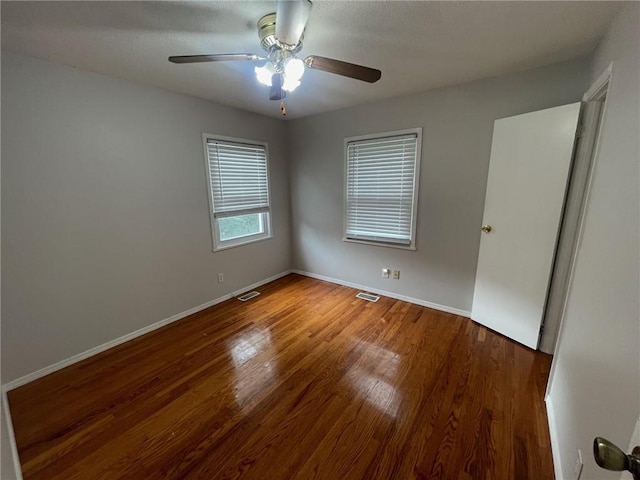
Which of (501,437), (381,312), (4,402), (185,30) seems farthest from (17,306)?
(501,437)

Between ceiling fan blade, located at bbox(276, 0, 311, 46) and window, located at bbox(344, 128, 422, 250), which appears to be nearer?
ceiling fan blade, located at bbox(276, 0, 311, 46)

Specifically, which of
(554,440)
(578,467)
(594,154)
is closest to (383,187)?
(594,154)

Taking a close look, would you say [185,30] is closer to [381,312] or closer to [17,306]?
[17,306]

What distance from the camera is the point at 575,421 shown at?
1.21 metres

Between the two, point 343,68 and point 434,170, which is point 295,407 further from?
point 434,170

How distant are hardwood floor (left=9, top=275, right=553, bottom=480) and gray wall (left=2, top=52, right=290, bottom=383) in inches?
13.7

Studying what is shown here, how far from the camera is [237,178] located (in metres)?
3.31

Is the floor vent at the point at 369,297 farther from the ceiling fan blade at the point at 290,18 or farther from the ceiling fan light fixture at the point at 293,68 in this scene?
the ceiling fan blade at the point at 290,18

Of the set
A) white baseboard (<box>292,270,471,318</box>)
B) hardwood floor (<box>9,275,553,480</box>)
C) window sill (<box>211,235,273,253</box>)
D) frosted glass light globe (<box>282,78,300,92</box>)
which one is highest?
frosted glass light globe (<box>282,78,300,92</box>)

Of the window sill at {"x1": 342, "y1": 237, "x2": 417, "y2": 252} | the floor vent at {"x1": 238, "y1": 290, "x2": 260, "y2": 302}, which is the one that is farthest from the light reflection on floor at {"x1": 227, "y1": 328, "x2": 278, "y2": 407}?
the window sill at {"x1": 342, "y1": 237, "x2": 417, "y2": 252}

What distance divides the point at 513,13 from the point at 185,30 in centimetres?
188

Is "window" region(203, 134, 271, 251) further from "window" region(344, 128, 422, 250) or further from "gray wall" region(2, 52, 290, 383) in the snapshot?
"window" region(344, 128, 422, 250)

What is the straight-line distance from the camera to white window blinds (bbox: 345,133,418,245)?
9.78 feet

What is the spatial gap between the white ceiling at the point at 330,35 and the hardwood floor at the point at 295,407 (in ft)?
7.65
